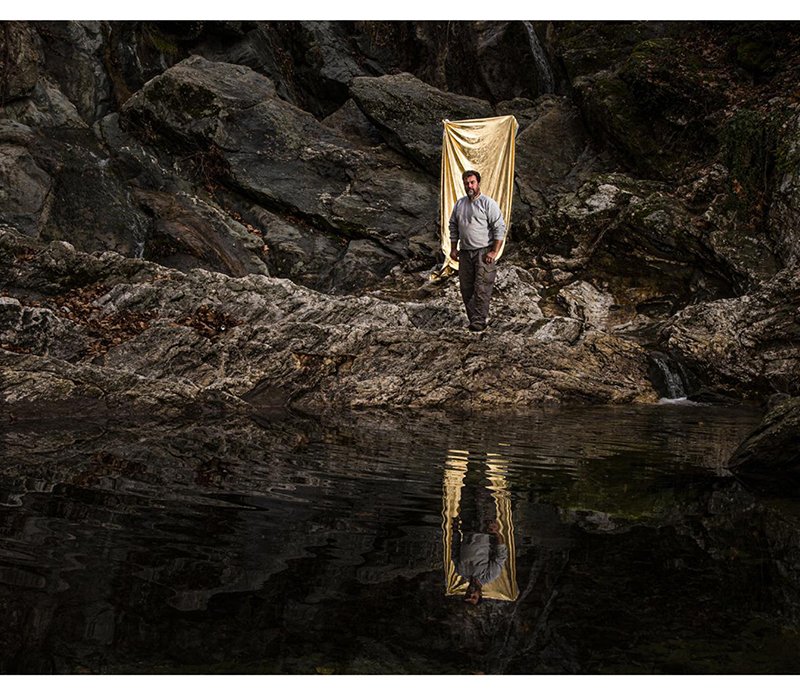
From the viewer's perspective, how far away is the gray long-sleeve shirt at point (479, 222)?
10.1m

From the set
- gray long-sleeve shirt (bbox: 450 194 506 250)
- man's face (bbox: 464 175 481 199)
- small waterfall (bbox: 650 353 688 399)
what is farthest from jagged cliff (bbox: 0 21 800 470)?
man's face (bbox: 464 175 481 199)

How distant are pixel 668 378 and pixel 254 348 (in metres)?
6.21

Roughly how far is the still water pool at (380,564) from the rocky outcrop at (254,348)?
291cm

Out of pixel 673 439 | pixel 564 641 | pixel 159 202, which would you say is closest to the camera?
pixel 564 641

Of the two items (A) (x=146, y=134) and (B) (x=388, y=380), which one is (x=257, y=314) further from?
(A) (x=146, y=134)

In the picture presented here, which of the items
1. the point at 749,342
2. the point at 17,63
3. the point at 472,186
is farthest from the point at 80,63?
the point at 749,342

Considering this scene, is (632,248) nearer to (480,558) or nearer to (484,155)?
(484,155)

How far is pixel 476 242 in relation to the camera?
10.3 m

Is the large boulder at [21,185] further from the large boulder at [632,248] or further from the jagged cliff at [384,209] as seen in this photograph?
the large boulder at [632,248]

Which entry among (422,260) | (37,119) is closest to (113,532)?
(422,260)

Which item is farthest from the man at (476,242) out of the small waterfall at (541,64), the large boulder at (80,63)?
the small waterfall at (541,64)

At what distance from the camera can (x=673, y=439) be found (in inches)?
265

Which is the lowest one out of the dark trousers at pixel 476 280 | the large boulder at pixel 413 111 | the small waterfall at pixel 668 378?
the small waterfall at pixel 668 378

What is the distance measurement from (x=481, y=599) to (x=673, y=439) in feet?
15.2
